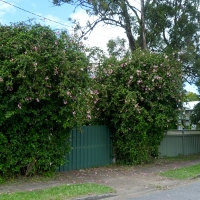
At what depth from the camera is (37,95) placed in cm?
798

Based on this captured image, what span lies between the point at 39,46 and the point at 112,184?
4.80m

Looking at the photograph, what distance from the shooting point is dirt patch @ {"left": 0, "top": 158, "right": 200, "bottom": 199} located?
25.6 ft

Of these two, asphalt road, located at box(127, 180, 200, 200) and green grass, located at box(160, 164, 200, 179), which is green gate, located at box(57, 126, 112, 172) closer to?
green grass, located at box(160, 164, 200, 179)

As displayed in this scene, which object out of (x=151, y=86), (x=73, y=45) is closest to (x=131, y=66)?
(x=151, y=86)

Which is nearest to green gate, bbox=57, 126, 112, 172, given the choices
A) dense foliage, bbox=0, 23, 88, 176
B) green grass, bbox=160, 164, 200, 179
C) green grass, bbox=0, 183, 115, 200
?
dense foliage, bbox=0, 23, 88, 176

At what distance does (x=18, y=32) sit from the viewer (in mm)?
8312

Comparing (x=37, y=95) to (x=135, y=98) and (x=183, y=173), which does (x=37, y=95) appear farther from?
(x=183, y=173)

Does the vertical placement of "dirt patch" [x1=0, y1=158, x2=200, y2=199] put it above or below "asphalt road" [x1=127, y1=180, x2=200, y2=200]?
above

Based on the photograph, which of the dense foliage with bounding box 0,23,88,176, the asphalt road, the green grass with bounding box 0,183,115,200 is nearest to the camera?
the green grass with bounding box 0,183,115,200

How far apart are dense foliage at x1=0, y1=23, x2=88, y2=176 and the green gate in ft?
3.66

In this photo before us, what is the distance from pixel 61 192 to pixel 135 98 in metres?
5.35

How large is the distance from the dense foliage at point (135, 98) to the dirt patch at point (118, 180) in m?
1.19

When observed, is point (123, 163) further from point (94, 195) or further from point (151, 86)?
point (94, 195)

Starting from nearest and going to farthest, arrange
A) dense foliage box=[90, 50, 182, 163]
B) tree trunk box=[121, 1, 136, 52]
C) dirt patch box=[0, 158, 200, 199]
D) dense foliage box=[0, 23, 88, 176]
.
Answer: dense foliage box=[0, 23, 88, 176] → dirt patch box=[0, 158, 200, 199] → dense foliage box=[90, 50, 182, 163] → tree trunk box=[121, 1, 136, 52]
